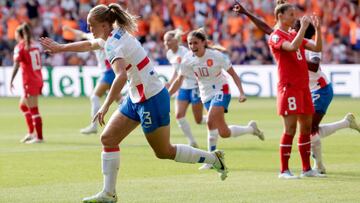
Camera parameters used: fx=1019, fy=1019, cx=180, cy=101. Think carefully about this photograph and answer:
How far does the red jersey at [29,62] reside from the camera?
20094mm

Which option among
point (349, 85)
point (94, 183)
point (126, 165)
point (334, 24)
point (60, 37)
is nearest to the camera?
point (94, 183)

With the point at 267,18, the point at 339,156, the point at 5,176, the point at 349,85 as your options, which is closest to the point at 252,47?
the point at 267,18

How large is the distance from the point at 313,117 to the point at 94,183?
3.46 meters

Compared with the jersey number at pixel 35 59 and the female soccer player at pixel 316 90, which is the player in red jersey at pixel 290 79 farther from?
the jersey number at pixel 35 59

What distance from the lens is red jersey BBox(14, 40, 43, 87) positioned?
2009 cm

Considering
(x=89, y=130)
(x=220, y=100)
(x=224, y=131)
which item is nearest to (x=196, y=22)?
(x=89, y=130)

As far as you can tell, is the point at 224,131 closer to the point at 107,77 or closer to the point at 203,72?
the point at 203,72

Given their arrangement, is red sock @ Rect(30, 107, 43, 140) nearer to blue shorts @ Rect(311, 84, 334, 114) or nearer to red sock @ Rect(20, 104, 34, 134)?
red sock @ Rect(20, 104, 34, 134)

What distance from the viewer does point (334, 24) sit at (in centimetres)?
3634

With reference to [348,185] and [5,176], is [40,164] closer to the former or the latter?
[5,176]

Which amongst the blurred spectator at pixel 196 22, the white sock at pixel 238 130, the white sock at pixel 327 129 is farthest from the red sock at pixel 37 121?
the blurred spectator at pixel 196 22

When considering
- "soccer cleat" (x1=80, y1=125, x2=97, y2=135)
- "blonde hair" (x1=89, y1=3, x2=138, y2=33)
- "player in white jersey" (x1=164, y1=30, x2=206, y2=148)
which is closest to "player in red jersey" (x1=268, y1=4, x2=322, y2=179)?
"blonde hair" (x1=89, y1=3, x2=138, y2=33)

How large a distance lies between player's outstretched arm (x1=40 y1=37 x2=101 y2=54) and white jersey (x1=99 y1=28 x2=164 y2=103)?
3.70 ft

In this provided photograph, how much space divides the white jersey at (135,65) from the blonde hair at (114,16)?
0.09 m
